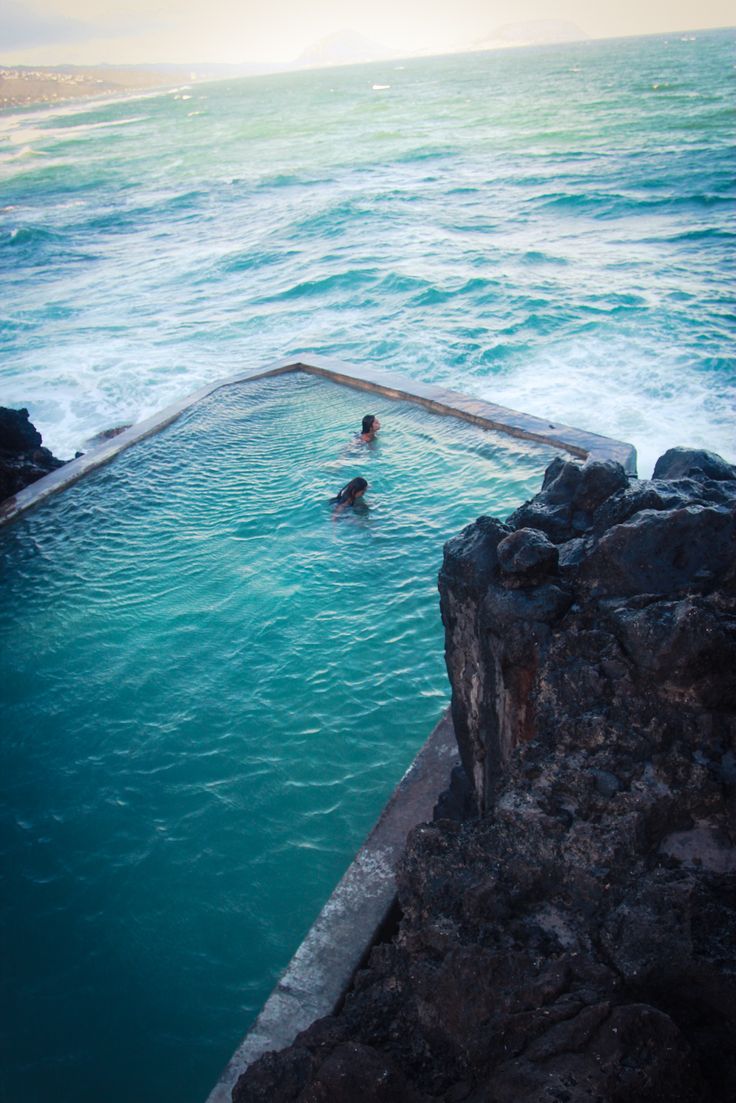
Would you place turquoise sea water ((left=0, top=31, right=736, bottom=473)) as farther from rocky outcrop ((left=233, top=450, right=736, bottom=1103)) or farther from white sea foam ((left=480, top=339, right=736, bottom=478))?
rocky outcrop ((left=233, top=450, right=736, bottom=1103))

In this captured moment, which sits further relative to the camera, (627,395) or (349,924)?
(627,395)

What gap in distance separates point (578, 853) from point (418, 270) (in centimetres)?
2330

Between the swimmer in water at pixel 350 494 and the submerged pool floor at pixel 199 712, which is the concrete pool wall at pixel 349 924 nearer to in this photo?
the submerged pool floor at pixel 199 712

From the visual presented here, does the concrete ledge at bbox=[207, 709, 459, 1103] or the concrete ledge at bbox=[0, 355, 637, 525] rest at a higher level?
the concrete ledge at bbox=[0, 355, 637, 525]

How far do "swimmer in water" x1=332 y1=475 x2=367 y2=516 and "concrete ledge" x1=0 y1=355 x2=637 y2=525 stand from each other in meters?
2.57

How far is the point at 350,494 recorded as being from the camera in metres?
9.97

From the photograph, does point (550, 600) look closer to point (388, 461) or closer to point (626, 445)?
point (626, 445)

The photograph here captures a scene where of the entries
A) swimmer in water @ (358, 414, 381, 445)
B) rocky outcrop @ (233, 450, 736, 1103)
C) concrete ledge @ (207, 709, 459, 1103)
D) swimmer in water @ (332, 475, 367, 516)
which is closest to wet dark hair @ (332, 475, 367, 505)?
swimmer in water @ (332, 475, 367, 516)

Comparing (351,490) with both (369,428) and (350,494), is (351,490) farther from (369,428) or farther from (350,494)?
(369,428)

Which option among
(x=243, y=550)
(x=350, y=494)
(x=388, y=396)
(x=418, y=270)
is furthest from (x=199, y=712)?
(x=418, y=270)

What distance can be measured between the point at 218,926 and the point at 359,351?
49.6 ft

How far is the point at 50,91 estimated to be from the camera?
181375 mm

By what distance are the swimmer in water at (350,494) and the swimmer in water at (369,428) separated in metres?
1.53

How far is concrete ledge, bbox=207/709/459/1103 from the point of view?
4035 mm
